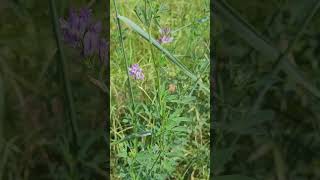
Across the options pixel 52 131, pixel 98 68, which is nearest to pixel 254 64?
pixel 98 68

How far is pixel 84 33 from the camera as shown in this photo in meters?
1.31

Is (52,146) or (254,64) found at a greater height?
(254,64)

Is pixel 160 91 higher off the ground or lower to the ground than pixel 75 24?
lower

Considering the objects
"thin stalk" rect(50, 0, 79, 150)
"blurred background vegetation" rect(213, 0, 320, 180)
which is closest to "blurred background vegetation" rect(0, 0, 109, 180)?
"thin stalk" rect(50, 0, 79, 150)

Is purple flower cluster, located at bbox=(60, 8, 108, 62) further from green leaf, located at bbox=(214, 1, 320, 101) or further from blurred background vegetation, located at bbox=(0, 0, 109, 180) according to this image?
green leaf, located at bbox=(214, 1, 320, 101)

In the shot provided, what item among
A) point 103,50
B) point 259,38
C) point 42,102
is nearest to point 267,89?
point 259,38

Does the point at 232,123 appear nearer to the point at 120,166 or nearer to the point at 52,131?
the point at 120,166

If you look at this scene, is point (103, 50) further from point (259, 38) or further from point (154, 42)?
point (259, 38)

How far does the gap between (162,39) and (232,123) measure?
242mm

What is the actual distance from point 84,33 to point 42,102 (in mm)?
183

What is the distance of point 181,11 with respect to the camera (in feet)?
4.22

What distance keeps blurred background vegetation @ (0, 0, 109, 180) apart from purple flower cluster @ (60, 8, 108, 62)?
2 cm

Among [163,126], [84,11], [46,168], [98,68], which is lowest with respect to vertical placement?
[46,168]

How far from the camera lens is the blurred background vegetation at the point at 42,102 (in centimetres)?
131
